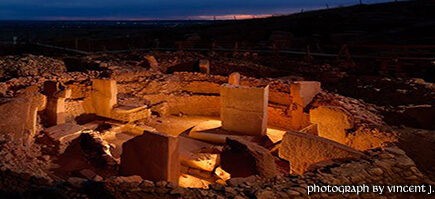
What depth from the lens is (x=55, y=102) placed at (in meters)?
10.2

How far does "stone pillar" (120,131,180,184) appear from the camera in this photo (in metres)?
6.45

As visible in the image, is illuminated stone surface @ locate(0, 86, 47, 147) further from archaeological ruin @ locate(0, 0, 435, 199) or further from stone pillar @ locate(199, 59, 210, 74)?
stone pillar @ locate(199, 59, 210, 74)

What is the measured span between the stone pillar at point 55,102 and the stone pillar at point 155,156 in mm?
4138

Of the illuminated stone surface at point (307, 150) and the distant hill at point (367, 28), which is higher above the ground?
the distant hill at point (367, 28)

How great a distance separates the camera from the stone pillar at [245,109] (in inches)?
409

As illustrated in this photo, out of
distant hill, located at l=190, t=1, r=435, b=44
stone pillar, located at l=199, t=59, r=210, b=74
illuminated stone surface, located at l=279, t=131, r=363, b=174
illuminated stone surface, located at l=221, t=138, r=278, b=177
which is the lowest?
illuminated stone surface, located at l=221, t=138, r=278, b=177

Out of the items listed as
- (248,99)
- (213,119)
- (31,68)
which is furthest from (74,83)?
(248,99)

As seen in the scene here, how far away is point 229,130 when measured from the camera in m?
10.9

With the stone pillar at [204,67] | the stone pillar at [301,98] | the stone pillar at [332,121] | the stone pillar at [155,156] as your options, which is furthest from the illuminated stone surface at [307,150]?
the stone pillar at [204,67]

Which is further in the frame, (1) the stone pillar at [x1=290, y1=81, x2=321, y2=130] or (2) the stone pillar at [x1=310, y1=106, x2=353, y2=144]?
(1) the stone pillar at [x1=290, y1=81, x2=321, y2=130]

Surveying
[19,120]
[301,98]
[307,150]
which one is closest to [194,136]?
[301,98]

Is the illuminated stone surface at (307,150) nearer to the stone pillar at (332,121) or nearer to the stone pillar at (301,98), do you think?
the stone pillar at (332,121)

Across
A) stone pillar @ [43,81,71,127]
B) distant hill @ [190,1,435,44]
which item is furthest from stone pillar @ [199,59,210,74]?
distant hill @ [190,1,435,44]

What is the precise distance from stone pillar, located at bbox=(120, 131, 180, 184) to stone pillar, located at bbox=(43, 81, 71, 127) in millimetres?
4138
